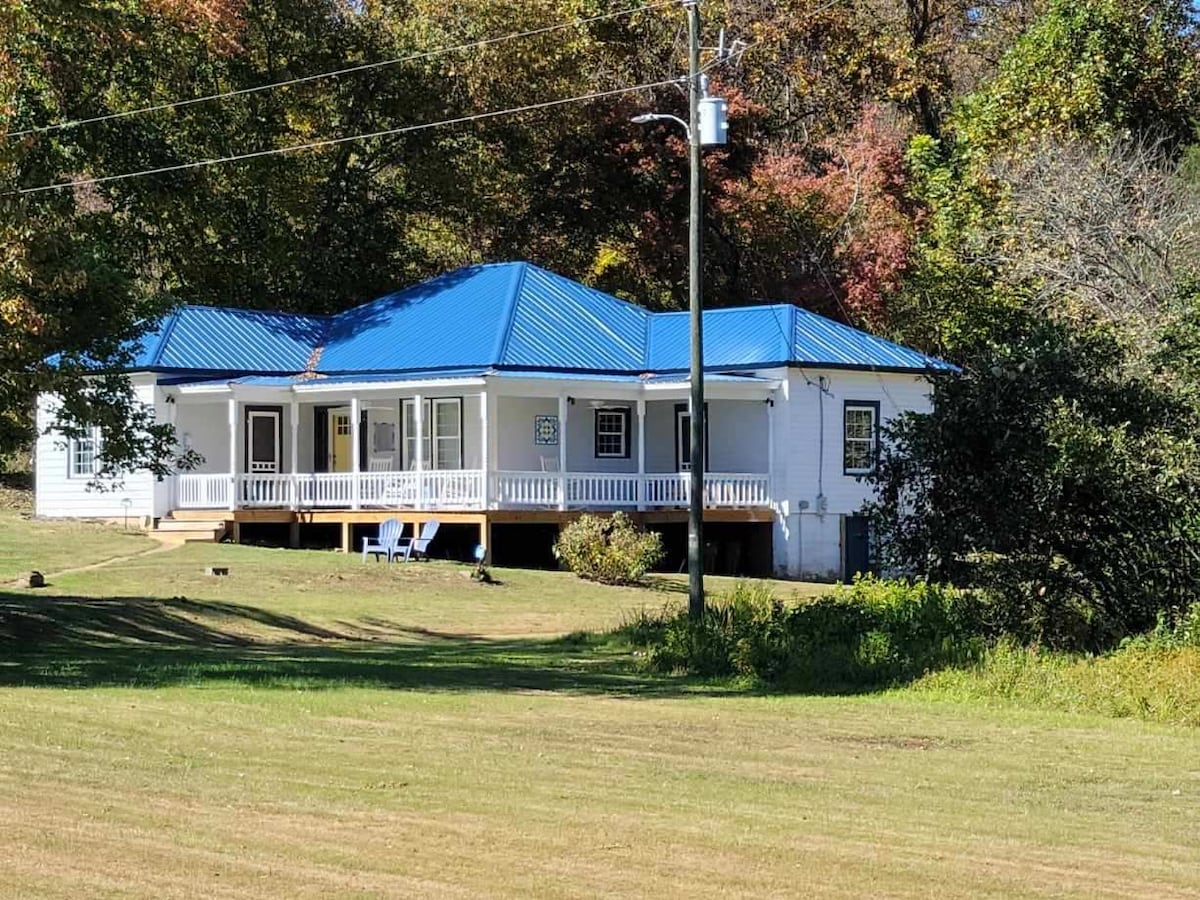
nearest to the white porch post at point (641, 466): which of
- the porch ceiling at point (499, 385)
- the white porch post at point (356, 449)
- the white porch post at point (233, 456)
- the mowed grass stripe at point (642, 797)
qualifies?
the porch ceiling at point (499, 385)

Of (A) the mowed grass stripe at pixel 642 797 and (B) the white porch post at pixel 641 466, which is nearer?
(A) the mowed grass stripe at pixel 642 797

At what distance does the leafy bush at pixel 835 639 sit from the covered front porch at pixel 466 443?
51.1 feet

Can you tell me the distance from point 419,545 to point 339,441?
8044 millimetres

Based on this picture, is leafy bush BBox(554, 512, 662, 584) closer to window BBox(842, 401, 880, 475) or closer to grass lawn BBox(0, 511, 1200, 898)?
window BBox(842, 401, 880, 475)

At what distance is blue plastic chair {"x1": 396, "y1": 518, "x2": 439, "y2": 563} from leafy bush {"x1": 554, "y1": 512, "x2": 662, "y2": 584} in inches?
94.6

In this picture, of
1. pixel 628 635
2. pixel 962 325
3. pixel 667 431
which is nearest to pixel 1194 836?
→ pixel 628 635

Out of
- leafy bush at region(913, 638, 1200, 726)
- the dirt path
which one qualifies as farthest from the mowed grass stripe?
the dirt path

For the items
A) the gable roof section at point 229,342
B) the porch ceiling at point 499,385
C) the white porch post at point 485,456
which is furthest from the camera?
the gable roof section at point 229,342

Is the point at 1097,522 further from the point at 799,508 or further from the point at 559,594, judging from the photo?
the point at 799,508

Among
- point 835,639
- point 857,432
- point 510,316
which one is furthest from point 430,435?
point 835,639

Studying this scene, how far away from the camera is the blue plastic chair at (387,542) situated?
1409 inches

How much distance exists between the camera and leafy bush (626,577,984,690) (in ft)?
67.4

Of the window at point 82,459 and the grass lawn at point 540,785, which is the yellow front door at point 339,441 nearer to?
the window at point 82,459

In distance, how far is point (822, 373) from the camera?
40.8m
